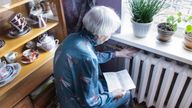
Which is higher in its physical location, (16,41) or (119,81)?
(16,41)

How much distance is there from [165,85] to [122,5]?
2.19ft

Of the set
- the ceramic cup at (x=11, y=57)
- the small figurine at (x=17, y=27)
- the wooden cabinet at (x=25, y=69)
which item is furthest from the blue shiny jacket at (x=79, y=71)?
the ceramic cup at (x=11, y=57)

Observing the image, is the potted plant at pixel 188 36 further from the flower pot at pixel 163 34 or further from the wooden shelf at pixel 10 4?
the wooden shelf at pixel 10 4

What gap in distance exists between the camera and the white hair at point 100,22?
3.64ft

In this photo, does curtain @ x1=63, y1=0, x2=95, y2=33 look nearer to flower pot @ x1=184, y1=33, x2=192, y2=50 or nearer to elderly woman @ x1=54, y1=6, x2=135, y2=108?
elderly woman @ x1=54, y1=6, x2=135, y2=108

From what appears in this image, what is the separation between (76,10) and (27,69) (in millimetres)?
567

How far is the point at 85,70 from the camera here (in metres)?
1.10

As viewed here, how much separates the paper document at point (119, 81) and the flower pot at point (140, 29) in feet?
1.01

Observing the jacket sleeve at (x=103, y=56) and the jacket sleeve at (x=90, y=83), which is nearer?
the jacket sleeve at (x=90, y=83)

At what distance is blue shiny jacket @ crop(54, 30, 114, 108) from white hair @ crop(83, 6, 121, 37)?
2.7 inches

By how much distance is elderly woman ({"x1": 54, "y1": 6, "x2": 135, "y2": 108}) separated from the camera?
1096 mm

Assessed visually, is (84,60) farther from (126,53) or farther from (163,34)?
(163,34)

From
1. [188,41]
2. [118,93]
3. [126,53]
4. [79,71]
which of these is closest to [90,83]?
[79,71]

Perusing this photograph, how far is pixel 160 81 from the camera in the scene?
5.17ft
